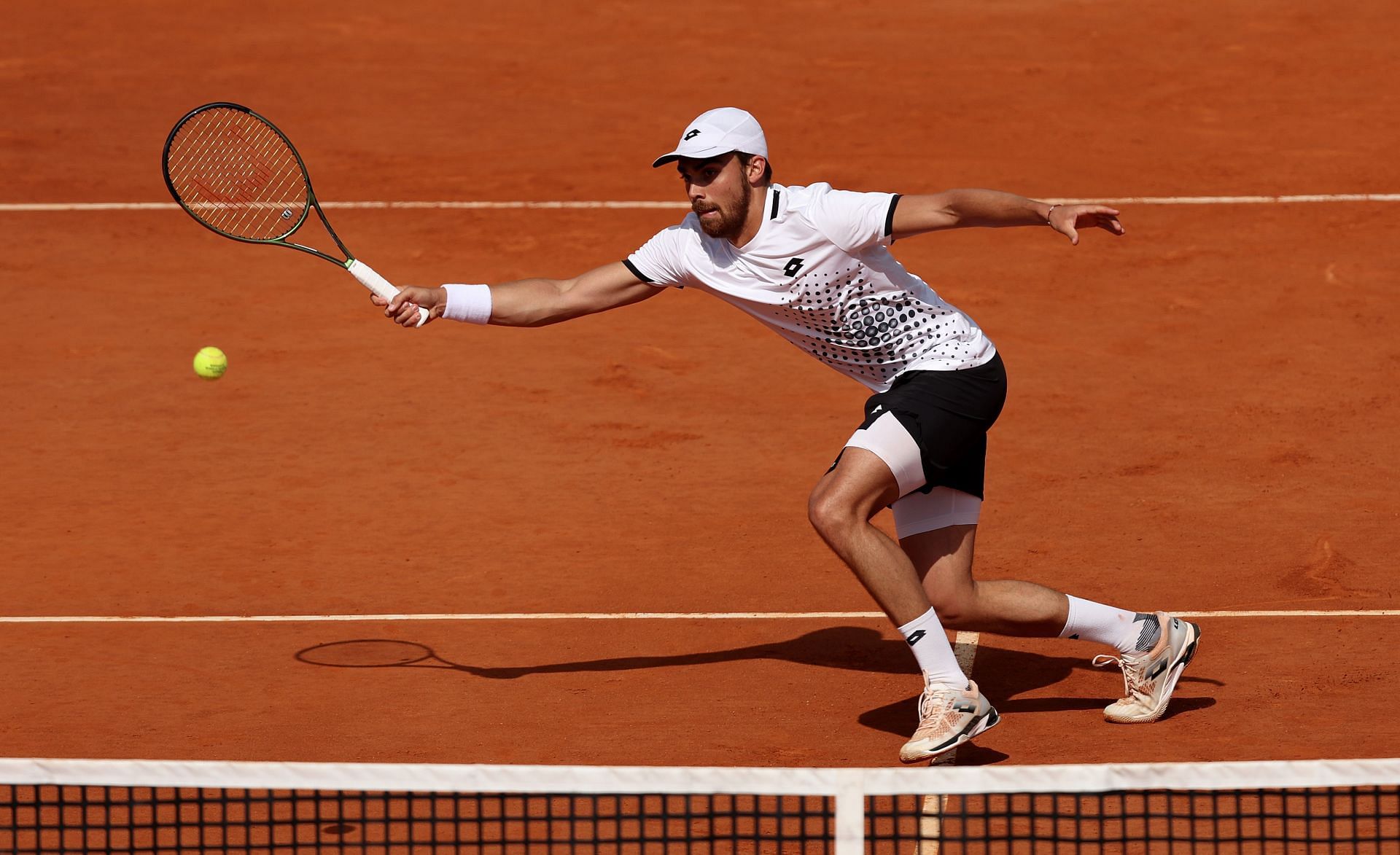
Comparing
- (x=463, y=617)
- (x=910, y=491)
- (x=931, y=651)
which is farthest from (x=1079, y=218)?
(x=463, y=617)

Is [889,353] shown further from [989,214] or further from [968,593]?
[968,593]

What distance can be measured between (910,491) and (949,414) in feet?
0.96

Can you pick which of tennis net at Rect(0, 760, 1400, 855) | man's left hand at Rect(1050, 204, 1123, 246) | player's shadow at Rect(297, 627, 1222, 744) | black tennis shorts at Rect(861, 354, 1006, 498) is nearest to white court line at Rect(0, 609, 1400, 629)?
player's shadow at Rect(297, 627, 1222, 744)

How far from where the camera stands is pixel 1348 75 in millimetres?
16031

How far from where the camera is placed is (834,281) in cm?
641

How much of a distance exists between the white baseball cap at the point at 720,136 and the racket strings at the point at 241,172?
2.94 metres

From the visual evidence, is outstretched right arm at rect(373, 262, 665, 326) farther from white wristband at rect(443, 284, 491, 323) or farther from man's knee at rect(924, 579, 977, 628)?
man's knee at rect(924, 579, 977, 628)

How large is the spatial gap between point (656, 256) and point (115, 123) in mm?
10583

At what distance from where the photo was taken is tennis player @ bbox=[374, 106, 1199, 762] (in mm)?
6176

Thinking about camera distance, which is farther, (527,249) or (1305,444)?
(527,249)

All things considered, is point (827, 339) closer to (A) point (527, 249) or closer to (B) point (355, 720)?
(B) point (355, 720)

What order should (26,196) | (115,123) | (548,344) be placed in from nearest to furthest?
(548,344) → (26,196) → (115,123)

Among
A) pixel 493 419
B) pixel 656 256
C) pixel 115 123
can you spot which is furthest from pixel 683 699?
pixel 115 123

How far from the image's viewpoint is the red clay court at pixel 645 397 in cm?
710
